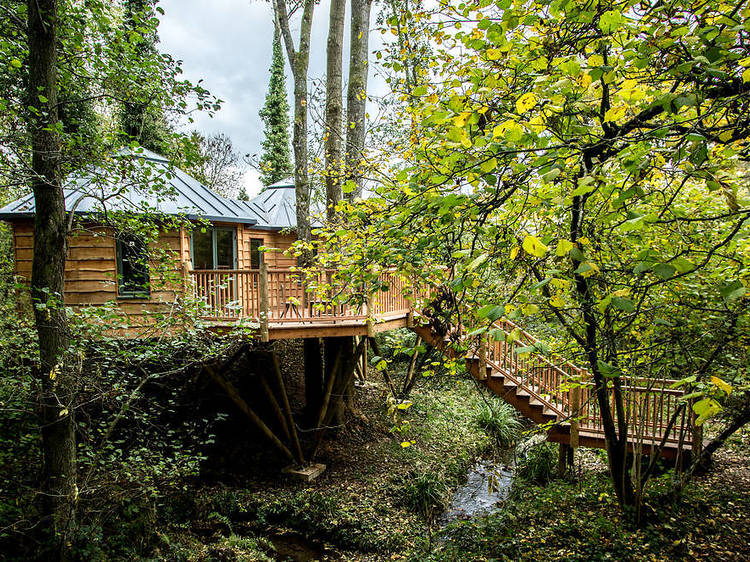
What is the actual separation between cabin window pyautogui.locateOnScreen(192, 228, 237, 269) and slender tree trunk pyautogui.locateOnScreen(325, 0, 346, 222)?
438 cm

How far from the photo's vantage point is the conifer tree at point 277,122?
23.1m

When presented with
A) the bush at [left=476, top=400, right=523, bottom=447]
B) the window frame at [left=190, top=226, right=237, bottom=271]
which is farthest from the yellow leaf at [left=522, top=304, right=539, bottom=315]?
the window frame at [left=190, top=226, right=237, bottom=271]

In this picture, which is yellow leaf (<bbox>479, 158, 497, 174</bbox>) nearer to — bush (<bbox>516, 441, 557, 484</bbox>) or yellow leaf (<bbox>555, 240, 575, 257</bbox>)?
yellow leaf (<bbox>555, 240, 575, 257</bbox>)

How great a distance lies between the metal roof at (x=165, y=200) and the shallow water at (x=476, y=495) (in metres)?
6.62

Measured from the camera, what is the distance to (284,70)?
2383 centimetres

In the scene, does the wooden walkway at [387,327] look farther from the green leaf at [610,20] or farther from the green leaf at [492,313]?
the green leaf at [610,20]

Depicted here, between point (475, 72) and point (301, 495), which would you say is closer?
point (475, 72)

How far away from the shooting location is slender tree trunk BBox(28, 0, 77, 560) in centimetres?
425

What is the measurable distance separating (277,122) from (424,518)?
22.3 metres

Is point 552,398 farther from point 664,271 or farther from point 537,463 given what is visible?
point 664,271

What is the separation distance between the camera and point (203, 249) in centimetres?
1069

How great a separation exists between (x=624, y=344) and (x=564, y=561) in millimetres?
2585

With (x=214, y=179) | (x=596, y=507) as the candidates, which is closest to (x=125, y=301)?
(x=596, y=507)

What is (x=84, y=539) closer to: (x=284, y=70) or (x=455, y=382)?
(x=455, y=382)
